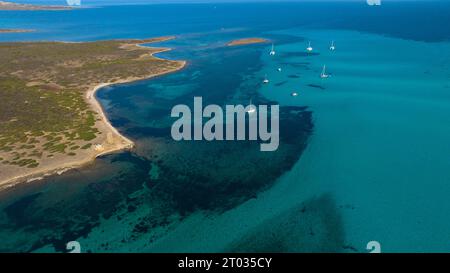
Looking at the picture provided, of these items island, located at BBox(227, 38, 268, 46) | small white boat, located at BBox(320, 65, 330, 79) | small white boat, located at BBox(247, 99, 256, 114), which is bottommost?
small white boat, located at BBox(247, 99, 256, 114)

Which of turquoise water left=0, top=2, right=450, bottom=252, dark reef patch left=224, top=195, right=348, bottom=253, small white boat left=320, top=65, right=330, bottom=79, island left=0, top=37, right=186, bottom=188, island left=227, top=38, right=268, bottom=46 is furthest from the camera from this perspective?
island left=227, top=38, right=268, bottom=46

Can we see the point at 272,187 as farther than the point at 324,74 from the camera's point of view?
No

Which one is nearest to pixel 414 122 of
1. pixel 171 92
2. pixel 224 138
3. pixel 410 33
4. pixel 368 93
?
pixel 368 93

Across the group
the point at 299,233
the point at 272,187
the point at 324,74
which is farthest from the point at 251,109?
the point at 299,233

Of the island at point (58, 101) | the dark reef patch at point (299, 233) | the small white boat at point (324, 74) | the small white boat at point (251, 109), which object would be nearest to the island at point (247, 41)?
the island at point (58, 101)

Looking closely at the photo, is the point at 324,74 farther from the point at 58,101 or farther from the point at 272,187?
the point at 58,101

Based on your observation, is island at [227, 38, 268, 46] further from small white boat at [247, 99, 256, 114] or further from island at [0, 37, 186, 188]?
small white boat at [247, 99, 256, 114]

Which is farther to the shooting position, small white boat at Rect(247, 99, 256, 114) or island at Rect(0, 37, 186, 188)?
small white boat at Rect(247, 99, 256, 114)

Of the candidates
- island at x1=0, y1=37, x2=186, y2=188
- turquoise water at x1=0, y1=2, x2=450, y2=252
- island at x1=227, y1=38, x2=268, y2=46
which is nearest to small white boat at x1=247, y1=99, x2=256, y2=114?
turquoise water at x1=0, y1=2, x2=450, y2=252

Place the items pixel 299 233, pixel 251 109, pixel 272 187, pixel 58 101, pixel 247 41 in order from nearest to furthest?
pixel 299 233, pixel 272 187, pixel 251 109, pixel 58 101, pixel 247 41

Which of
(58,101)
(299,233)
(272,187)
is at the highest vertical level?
(58,101)
